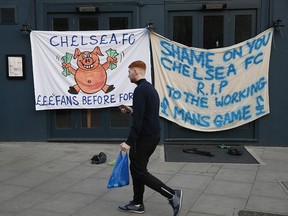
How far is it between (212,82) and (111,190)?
388cm

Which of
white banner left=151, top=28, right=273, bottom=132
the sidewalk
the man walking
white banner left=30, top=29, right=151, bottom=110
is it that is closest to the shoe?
the man walking

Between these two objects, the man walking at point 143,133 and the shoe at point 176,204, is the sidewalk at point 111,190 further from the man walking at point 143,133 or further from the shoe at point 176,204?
the man walking at point 143,133

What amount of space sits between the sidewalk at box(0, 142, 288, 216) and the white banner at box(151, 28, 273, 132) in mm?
1062

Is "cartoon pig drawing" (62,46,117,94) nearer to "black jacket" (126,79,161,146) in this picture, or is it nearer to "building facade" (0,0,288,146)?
"building facade" (0,0,288,146)

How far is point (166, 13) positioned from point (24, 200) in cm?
516

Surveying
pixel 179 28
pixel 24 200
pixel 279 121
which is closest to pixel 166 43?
pixel 179 28

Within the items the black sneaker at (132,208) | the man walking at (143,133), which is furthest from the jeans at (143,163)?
the black sneaker at (132,208)

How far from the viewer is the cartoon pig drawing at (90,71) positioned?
878 cm

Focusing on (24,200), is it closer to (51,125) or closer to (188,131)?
(51,125)

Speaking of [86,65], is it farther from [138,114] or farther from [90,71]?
[138,114]

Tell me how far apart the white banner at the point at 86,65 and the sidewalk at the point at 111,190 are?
1.20 m

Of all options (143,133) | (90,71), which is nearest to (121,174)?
(143,133)

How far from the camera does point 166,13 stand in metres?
8.73

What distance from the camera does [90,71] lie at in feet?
28.9
